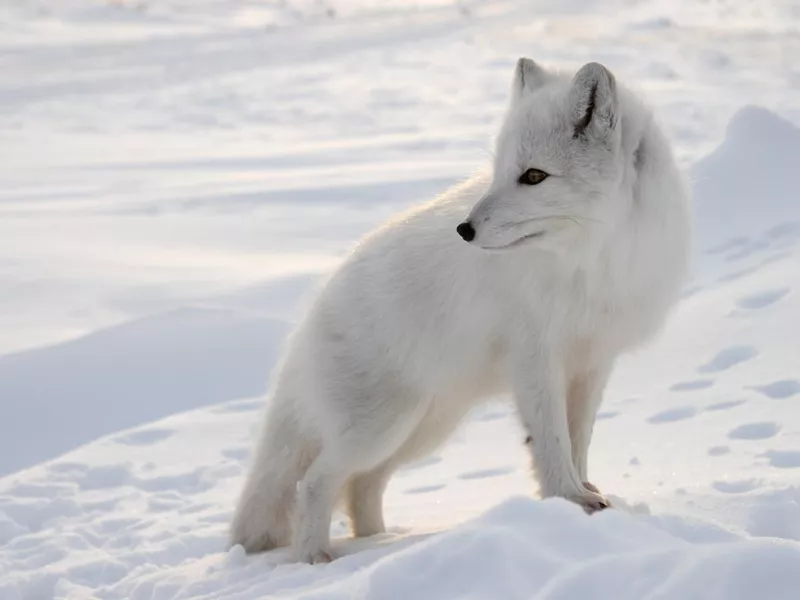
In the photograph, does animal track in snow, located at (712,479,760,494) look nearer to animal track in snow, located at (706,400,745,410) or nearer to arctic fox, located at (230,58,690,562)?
arctic fox, located at (230,58,690,562)

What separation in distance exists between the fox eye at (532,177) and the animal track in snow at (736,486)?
3.86 ft

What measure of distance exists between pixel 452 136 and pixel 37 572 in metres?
7.52

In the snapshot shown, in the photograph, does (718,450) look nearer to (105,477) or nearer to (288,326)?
(105,477)

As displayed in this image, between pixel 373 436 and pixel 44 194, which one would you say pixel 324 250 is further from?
pixel 373 436

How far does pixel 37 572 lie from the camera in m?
3.84

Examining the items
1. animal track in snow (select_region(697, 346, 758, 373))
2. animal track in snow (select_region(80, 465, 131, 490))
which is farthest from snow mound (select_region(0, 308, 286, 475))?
animal track in snow (select_region(697, 346, 758, 373))

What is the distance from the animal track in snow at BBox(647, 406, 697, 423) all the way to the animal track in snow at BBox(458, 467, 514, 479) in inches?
26.1

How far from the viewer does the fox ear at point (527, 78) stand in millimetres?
3441

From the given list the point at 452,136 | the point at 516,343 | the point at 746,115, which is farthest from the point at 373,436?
the point at 452,136

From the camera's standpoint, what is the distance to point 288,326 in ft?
20.3

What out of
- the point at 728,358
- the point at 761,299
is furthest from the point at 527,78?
the point at 761,299

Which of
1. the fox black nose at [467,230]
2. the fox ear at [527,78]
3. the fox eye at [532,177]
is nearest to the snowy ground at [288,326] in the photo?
the fox ear at [527,78]

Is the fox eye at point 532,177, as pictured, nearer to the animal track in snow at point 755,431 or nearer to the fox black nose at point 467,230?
the fox black nose at point 467,230

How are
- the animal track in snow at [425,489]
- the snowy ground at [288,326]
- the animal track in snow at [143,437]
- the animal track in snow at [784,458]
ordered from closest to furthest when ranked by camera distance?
1. the snowy ground at [288,326]
2. the animal track in snow at [784,458]
3. the animal track in snow at [425,489]
4. the animal track in snow at [143,437]
